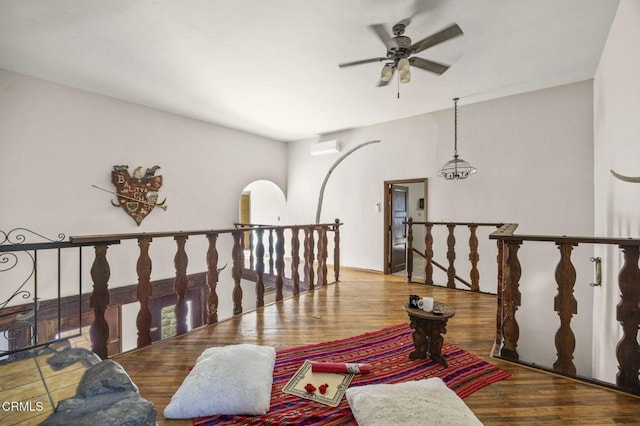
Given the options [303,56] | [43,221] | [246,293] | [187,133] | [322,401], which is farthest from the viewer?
[246,293]

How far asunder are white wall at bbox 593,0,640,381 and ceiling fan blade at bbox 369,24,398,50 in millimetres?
1684

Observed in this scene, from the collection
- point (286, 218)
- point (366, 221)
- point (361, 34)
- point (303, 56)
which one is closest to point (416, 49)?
point (361, 34)

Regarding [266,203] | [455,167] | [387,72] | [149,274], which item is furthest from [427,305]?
[266,203]

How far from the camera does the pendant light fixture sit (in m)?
4.55

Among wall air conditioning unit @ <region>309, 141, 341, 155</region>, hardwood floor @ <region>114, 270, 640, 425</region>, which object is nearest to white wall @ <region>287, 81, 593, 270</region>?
wall air conditioning unit @ <region>309, 141, 341, 155</region>

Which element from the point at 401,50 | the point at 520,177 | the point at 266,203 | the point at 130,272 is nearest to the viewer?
the point at 401,50

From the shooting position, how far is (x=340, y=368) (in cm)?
199

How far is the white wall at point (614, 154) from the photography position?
87.0 inches

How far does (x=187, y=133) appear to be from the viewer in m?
5.48

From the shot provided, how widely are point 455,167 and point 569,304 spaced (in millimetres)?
2991

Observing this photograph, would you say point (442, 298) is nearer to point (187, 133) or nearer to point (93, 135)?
point (187, 133)

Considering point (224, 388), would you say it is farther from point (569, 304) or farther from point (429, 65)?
point (429, 65)

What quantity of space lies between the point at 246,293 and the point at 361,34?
6192mm

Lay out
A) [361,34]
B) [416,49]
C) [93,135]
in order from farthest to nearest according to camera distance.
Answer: [93,135] → [361,34] → [416,49]
